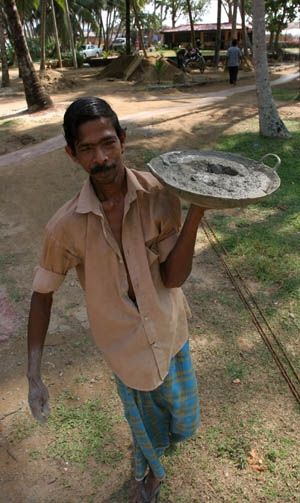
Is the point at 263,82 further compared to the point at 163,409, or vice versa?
the point at 263,82

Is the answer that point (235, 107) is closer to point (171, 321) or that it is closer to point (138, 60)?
point (138, 60)

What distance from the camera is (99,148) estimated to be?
4.54 ft

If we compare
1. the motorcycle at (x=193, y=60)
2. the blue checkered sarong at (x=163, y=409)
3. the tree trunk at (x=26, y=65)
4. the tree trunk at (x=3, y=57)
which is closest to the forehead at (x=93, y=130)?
the blue checkered sarong at (x=163, y=409)

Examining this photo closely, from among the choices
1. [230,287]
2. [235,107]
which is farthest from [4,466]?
[235,107]

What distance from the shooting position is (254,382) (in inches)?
108

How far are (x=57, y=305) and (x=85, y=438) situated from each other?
1.46 metres

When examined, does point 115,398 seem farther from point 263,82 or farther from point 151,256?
point 263,82

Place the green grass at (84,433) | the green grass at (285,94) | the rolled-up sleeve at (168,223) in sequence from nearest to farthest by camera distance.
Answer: the rolled-up sleeve at (168,223) → the green grass at (84,433) → the green grass at (285,94)

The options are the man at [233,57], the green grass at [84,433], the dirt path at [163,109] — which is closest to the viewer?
the green grass at [84,433]

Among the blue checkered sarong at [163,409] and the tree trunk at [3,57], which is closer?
the blue checkered sarong at [163,409]

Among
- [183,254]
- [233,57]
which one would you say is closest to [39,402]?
[183,254]

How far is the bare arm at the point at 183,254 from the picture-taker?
1.36 meters

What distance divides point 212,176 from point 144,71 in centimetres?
1687

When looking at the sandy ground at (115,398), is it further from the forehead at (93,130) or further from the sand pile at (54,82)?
the sand pile at (54,82)
